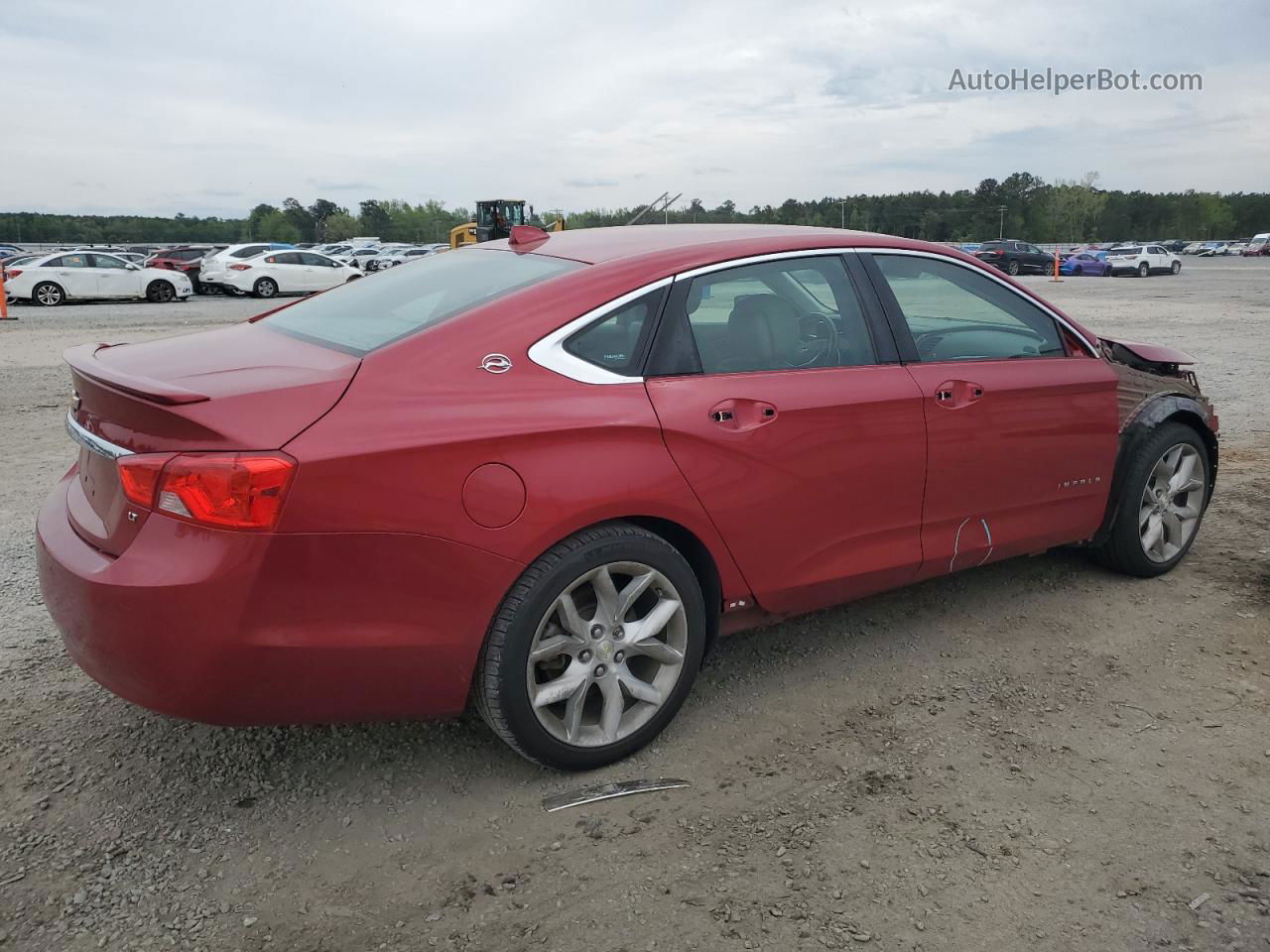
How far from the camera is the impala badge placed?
8.93ft

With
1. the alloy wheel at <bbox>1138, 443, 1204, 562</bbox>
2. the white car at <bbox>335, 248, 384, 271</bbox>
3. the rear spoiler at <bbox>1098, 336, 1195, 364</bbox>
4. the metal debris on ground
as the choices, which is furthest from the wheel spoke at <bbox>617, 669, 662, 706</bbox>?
the white car at <bbox>335, 248, 384, 271</bbox>

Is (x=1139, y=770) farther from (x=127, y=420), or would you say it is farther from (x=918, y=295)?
(x=127, y=420)

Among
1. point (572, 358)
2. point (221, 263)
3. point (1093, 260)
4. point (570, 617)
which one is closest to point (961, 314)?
point (572, 358)

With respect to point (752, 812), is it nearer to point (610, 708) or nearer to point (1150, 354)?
point (610, 708)

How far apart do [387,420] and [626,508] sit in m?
0.71

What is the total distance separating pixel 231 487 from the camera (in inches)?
91.7

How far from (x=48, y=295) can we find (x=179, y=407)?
25.2 metres

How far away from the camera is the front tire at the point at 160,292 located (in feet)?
81.3

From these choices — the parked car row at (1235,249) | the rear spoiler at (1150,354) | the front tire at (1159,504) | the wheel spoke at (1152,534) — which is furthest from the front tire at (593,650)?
the parked car row at (1235,249)

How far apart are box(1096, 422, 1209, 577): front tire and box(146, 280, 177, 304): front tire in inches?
990

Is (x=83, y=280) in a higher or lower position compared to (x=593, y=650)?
higher

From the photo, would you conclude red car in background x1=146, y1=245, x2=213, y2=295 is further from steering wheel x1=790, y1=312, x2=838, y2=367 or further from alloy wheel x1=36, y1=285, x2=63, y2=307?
steering wheel x1=790, y1=312, x2=838, y2=367

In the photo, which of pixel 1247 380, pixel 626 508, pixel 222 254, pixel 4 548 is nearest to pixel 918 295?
pixel 626 508

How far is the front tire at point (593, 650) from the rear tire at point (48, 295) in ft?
83.0
